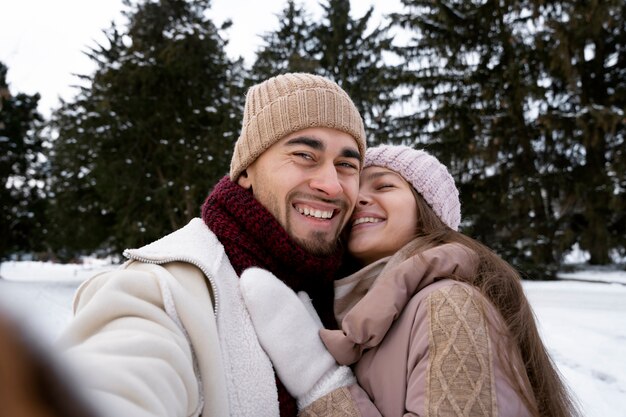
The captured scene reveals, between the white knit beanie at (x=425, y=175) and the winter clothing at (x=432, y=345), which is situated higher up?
the white knit beanie at (x=425, y=175)

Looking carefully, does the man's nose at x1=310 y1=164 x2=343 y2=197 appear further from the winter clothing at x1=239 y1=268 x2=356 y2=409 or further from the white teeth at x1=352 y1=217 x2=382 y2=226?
the winter clothing at x1=239 y1=268 x2=356 y2=409

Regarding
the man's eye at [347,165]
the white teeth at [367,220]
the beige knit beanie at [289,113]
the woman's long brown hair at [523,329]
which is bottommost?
the woman's long brown hair at [523,329]

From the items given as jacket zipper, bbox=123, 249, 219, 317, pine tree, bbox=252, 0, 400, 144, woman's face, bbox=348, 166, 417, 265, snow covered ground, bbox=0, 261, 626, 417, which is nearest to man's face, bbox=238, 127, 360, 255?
woman's face, bbox=348, 166, 417, 265

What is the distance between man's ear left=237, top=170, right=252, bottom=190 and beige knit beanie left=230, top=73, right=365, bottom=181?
3cm

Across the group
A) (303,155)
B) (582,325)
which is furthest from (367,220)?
(582,325)

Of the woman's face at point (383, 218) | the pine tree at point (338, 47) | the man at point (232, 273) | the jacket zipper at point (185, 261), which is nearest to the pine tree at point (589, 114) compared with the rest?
the pine tree at point (338, 47)

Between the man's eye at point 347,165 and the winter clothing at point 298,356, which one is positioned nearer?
the winter clothing at point 298,356

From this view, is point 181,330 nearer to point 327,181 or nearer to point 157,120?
point 327,181

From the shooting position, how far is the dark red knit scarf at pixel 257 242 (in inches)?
76.4

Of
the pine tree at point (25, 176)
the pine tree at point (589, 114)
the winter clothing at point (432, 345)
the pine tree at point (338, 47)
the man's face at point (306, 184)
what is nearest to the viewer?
the winter clothing at point (432, 345)

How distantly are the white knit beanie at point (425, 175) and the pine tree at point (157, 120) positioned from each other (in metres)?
11.4

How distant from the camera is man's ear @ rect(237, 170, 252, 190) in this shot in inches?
94.3

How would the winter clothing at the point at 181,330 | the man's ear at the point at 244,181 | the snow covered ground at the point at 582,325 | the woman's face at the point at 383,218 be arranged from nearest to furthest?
the snow covered ground at the point at 582,325
the winter clothing at the point at 181,330
the man's ear at the point at 244,181
the woman's face at the point at 383,218

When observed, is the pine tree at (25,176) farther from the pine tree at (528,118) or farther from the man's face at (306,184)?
the man's face at (306,184)
